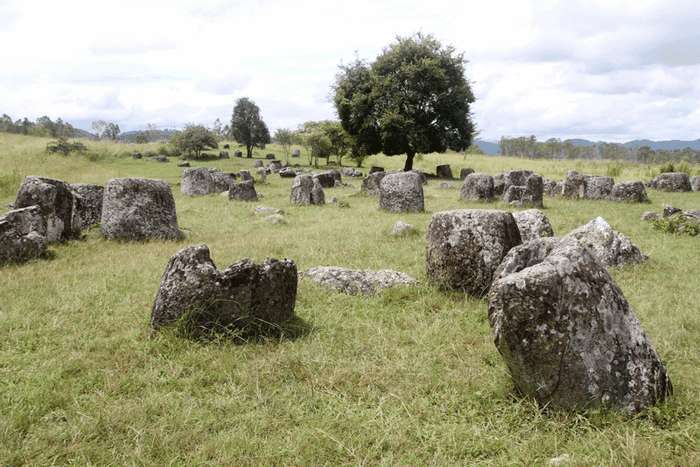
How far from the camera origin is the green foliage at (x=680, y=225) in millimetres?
13414

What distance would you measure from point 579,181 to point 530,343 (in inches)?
886

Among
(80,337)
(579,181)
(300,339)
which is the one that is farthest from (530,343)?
(579,181)

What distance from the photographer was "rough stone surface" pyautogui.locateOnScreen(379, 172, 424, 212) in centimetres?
1902

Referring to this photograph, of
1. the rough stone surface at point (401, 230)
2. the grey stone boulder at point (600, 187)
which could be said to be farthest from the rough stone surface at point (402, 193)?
the grey stone boulder at point (600, 187)

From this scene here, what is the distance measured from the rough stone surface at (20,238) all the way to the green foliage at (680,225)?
51.7ft

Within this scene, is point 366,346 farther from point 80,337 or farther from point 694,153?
point 694,153

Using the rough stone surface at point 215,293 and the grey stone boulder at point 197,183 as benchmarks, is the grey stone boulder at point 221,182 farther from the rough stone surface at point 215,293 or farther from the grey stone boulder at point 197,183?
the rough stone surface at point 215,293

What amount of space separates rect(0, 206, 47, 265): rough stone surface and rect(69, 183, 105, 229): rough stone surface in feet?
→ 10.4

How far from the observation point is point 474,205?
2155 cm

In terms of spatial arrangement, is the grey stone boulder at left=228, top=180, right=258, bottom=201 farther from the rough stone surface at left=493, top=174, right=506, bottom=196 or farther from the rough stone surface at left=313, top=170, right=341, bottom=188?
the rough stone surface at left=493, top=174, right=506, bottom=196

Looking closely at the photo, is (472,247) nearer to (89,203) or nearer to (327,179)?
(89,203)

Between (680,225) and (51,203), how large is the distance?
1642 centimetres

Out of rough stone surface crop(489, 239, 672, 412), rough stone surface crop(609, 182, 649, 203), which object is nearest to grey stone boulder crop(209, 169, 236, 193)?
rough stone surface crop(609, 182, 649, 203)

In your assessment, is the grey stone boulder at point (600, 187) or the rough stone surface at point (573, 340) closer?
the rough stone surface at point (573, 340)
